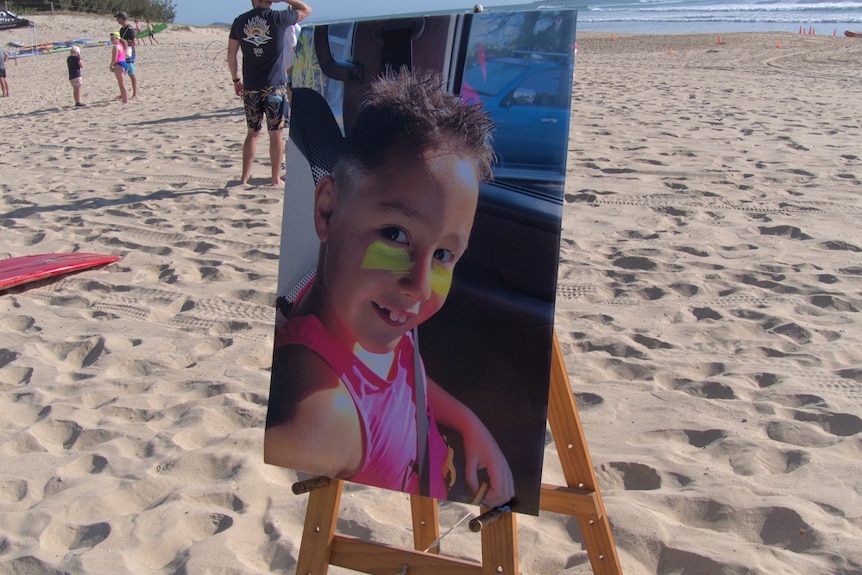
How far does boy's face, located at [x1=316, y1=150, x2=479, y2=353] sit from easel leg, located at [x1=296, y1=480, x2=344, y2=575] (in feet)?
1.25

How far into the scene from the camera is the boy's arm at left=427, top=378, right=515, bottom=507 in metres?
1.82

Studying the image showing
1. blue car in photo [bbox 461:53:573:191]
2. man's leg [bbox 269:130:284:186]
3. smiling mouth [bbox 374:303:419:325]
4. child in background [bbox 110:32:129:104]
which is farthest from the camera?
child in background [bbox 110:32:129:104]

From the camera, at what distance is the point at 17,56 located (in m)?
25.8

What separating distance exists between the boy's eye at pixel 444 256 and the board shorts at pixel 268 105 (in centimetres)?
477

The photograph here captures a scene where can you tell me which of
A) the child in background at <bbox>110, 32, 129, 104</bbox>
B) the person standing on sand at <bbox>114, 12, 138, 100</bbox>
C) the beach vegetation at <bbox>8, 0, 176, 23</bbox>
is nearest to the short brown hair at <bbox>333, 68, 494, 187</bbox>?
the child in background at <bbox>110, 32, 129, 104</bbox>

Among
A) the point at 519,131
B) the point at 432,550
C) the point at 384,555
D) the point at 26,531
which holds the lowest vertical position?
the point at 26,531

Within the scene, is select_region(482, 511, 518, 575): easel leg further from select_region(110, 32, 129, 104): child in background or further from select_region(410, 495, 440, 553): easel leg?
select_region(110, 32, 129, 104): child in background

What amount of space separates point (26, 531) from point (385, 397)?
1388 millimetres

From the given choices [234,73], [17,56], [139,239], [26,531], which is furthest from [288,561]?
[17,56]

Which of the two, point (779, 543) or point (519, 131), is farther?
point (779, 543)

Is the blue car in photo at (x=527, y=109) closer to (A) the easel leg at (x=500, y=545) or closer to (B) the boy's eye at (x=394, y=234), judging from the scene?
(B) the boy's eye at (x=394, y=234)

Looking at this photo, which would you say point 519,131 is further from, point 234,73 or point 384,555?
Result: point 234,73

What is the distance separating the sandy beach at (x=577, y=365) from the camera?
245 cm

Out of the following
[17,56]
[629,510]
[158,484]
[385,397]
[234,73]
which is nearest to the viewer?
[385,397]
